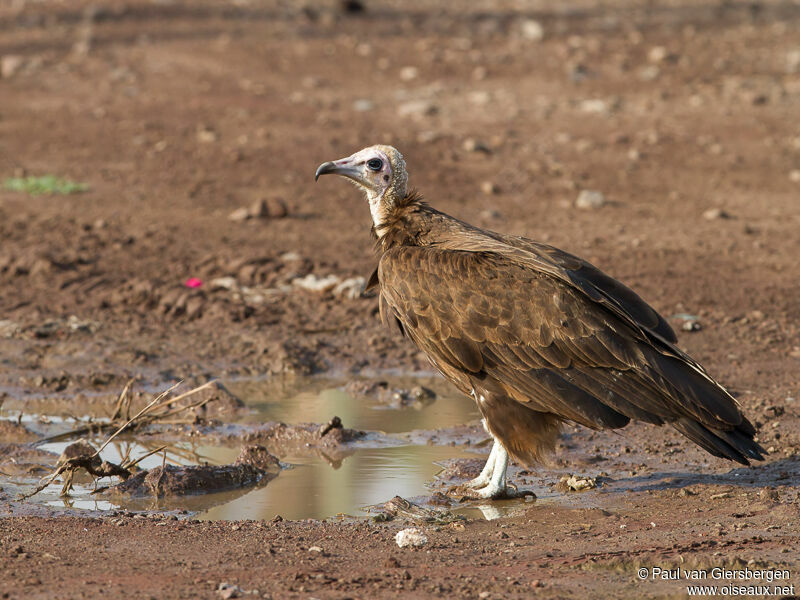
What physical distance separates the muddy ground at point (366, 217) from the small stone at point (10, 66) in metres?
0.04

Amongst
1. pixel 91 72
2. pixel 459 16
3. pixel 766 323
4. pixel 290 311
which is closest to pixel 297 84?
pixel 91 72

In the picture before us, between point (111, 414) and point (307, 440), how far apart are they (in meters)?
1.25

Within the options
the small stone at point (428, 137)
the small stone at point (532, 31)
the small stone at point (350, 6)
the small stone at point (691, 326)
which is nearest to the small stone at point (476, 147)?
the small stone at point (428, 137)

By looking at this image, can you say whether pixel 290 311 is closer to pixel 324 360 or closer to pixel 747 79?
pixel 324 360

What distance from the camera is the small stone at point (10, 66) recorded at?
17031 mm

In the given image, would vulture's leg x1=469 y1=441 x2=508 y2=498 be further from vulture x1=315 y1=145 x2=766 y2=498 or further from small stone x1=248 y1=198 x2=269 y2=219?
small stone x1=248 y1=198 x2=269 y2=219

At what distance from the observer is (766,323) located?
27.2ft

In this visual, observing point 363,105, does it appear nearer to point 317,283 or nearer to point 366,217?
point 366,217

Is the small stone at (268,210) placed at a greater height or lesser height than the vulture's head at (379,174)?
lesser

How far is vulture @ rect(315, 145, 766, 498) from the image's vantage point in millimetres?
5461

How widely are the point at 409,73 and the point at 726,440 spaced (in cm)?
1182

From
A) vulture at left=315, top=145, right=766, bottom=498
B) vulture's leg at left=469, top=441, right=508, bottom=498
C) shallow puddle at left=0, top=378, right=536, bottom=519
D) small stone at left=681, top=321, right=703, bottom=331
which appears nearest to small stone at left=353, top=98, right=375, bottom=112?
small stone at left=681, top=321, right=703, bottom=331

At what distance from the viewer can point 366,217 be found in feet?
36.3

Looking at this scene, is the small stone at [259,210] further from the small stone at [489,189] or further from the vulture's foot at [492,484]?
the vulture's foot at [492,484]
